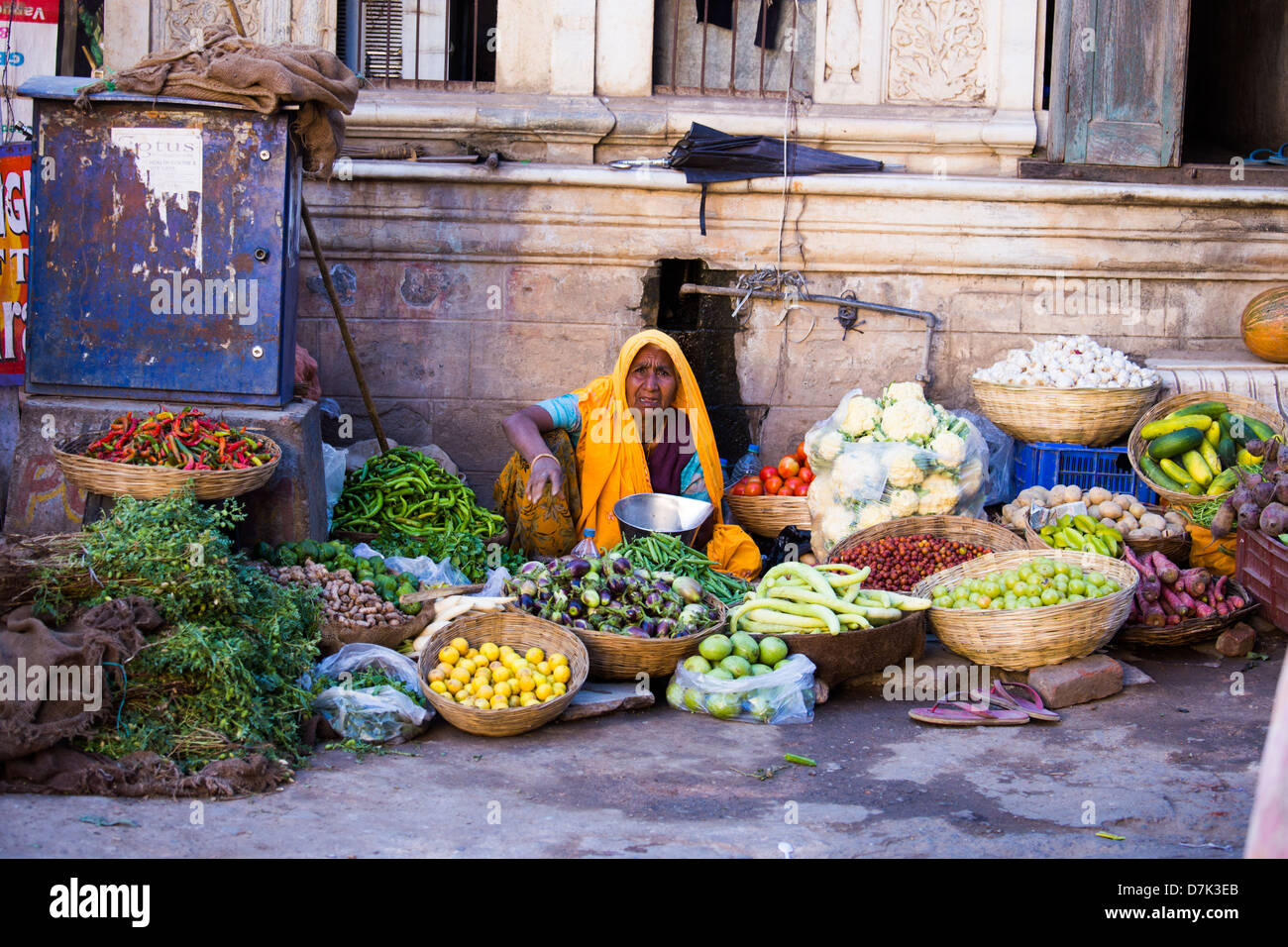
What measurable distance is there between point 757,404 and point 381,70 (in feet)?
10.2

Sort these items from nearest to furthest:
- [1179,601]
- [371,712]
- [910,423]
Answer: [371,712] → [1179,601] → [910,423]

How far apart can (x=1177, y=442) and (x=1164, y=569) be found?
0.98 metres

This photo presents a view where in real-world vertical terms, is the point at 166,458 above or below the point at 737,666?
above

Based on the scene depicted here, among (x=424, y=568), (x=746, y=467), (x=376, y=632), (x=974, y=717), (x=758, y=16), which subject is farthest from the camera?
(x=758, y=16)

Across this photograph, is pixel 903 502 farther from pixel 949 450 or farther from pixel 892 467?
pixel 949 450

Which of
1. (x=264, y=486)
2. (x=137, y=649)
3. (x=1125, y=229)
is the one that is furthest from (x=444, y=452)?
(x=1125, y=229)

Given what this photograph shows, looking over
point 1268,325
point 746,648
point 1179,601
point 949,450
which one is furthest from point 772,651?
point 1268,325

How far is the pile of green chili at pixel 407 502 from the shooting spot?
6344 mm

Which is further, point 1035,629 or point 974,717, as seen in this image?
point 1035,629

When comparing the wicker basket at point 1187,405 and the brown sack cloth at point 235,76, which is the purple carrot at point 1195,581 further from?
the brown sack cloth at point 235,76

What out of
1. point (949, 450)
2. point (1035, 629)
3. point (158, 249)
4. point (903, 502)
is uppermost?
point (158, 249)

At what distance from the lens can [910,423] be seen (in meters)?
6.33

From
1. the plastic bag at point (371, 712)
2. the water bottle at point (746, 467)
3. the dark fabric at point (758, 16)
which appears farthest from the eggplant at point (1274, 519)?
the dark fabric at point (758, 16)

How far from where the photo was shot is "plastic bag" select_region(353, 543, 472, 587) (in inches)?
229
